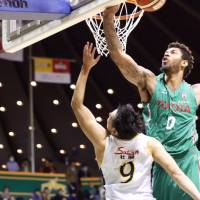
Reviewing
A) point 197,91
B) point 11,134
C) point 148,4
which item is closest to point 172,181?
point 197,91

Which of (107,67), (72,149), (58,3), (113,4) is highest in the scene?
(107,67)

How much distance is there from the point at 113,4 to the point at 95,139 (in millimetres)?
1084

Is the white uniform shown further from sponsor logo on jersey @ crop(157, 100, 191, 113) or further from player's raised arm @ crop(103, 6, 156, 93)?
player's raised arm @ crop(103, 6, 156, 93)

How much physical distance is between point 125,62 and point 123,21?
1.73m

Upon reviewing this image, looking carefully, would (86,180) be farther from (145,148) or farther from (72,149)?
(145,148)

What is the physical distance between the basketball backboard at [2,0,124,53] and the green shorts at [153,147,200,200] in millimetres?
1240

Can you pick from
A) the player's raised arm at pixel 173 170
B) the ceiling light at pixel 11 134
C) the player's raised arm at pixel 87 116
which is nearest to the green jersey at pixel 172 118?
the player's raised arm at pixel 173 170

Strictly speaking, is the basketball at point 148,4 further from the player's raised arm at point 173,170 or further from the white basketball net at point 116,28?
the player's raised arm at point 173,170

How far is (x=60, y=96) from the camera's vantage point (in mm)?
21391

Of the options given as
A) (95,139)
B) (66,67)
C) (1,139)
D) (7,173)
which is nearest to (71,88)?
(66,67)

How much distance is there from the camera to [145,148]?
15.0 ft

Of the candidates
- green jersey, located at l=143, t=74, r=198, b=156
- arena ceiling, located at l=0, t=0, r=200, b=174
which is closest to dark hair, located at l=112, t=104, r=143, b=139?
green jersey, located at l=143, t=74, r=198, b=156

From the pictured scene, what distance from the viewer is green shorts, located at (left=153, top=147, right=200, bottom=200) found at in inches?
197

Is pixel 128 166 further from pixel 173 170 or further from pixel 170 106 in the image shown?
pixel 170 106
